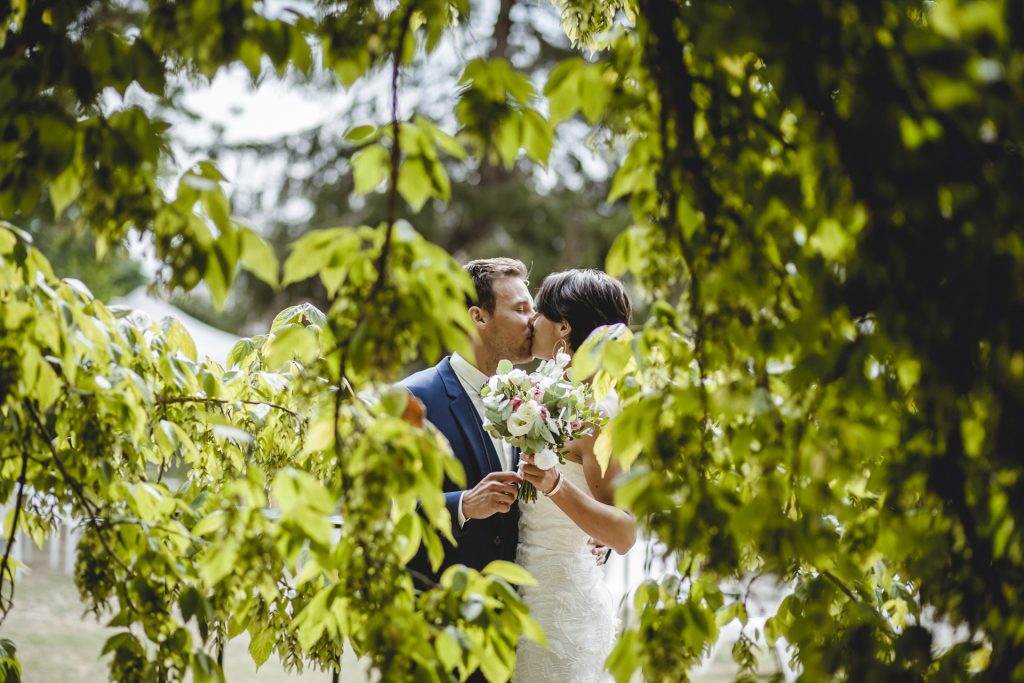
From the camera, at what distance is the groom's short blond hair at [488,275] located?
11.1 feet

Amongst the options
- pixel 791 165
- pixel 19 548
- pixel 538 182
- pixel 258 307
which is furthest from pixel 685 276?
pixel 258 307

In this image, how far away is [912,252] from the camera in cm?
123

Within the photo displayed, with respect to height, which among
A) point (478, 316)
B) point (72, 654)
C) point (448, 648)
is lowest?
point (448, 648)

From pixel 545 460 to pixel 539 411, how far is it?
16 centimetres

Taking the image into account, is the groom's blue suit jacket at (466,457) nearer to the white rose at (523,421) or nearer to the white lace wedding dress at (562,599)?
the white lace wedding dress at (562,599)

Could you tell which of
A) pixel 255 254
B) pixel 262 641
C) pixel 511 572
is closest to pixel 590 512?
pixel 262 641

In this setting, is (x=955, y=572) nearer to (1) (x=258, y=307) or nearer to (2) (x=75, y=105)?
(2) (x=75, y=105)

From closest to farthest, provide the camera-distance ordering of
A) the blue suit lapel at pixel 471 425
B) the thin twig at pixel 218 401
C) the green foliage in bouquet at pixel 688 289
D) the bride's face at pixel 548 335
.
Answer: the green foliage in bouquet at pixel 688 289 < the thin twig at pixel 218 401 < the blue suit lapel at pixel 471 425 < the bride's face at pixel 548 335

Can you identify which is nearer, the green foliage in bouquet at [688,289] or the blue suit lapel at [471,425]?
the green foliage in bouquet at [688,289]

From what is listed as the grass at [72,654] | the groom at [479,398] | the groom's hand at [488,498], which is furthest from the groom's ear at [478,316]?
the grass at [72,654]

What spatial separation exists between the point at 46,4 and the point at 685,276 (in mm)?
1152

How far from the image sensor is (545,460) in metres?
2.91

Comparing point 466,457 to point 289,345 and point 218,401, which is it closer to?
point 218,401

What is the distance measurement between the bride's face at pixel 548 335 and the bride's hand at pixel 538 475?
56 centimetres
